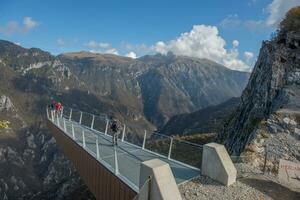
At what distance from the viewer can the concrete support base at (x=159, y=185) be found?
8137 millimetres

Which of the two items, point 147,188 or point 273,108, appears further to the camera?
point 273,108

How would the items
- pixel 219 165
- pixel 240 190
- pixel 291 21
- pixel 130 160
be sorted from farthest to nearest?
pixel 291 21 → pixel 130 160 → pixel 219 165 → pixel 240 190

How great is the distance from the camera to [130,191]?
426 inches

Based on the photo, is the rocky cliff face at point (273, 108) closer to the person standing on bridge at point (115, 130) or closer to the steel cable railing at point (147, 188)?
the steel cable railing at point (147, 188)

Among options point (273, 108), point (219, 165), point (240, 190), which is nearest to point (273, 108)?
point (273, 108)

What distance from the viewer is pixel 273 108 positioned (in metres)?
16.7

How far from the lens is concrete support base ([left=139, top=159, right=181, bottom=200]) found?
814 cm

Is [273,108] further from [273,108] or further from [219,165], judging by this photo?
[219,165]

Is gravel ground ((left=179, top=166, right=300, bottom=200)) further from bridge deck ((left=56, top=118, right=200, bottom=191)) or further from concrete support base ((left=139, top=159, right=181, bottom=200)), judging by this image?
concrete support base ((left=139, top=159, right=181, bottom=200))

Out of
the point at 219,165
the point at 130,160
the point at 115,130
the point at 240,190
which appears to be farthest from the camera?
the point at 115,130

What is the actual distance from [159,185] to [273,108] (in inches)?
422

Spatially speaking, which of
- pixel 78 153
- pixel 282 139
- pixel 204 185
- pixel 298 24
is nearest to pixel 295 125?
pixel 282 139

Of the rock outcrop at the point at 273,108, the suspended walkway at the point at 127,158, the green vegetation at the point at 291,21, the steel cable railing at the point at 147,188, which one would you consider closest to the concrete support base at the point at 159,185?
the steel cable railing at the point at 147,188

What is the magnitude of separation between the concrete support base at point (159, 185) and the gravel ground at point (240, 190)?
5.07 feet
